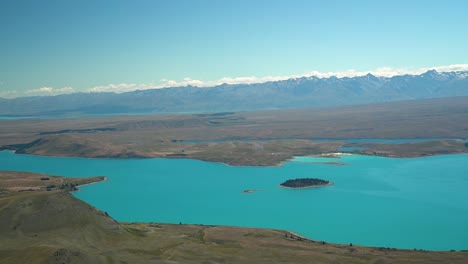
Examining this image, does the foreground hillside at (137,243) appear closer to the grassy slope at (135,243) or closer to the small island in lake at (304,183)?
the grassy slope at (135,243)

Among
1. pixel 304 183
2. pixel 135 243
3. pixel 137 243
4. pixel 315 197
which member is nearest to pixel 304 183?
pixel 304 183

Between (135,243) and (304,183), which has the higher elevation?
(304,183)

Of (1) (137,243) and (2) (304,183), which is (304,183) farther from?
(1) (137,243)

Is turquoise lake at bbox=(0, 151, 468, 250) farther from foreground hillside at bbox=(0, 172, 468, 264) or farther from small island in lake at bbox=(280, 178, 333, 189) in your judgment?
foreground hillside at bbox=(0, 172, 468, 264)

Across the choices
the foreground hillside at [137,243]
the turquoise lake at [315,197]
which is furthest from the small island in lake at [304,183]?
the foreground hillside at [137,243]

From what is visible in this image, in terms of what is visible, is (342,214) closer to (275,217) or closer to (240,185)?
(275,217)

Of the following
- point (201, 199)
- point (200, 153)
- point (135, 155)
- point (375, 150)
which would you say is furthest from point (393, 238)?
point (135, 155)

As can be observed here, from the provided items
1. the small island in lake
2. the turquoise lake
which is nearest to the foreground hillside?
the turquoise lake
